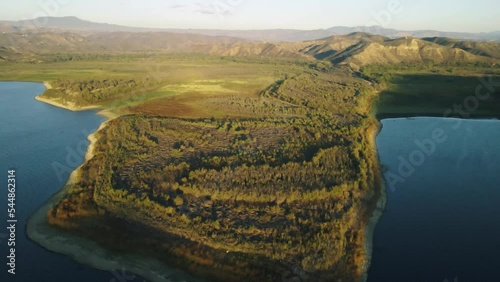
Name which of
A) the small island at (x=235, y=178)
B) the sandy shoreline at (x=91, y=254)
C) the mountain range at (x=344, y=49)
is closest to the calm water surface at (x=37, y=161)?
the sandy shoreline at (x=91, y=254)

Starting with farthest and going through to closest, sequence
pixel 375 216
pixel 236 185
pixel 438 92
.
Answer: pixel 438 92
pixel 236 185
pixel 375 216

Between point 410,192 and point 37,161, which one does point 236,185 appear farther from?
point 37,161

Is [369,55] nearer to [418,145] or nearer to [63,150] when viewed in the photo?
[418,145]

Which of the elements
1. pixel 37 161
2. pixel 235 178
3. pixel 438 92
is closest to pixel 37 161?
pixel 37 161

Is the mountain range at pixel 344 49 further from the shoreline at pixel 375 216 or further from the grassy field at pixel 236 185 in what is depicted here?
the shoreline at pixel 375 216

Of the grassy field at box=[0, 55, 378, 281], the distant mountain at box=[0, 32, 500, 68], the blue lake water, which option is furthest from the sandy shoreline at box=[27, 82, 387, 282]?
the distant mountain at box=[0, 32, 500, 68]
